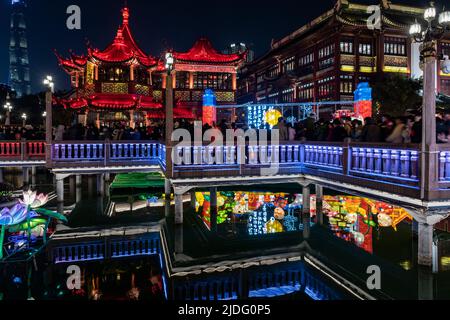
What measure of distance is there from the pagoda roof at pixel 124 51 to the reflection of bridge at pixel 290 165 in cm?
979

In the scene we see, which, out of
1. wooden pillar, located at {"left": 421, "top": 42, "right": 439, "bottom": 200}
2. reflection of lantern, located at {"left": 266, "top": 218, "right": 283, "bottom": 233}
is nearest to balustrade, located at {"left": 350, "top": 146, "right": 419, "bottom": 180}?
wooden pillar, located at {"left": 421, "top": 42, "right": 439, "bottom": 200}

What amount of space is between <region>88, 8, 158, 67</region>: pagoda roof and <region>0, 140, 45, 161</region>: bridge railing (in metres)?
9.62

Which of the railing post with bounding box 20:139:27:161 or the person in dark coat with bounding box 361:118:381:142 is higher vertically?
the person in dark coat with bounding box 361:118:381:142

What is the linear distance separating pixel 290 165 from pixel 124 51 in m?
17.5

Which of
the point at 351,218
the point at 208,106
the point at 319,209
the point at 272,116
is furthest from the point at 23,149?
the point at 272,116

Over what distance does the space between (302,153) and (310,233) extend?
7.35 ft

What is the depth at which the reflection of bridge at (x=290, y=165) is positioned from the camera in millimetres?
6305

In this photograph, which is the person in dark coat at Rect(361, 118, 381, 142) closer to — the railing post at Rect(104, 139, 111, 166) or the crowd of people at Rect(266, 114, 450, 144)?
the crowd of people at Rect(266, 114, 450, 144)

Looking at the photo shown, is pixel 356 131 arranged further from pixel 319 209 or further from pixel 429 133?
pixel 429 133

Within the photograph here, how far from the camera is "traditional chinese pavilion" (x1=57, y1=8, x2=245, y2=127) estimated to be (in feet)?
76.7

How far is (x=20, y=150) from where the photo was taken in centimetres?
1508

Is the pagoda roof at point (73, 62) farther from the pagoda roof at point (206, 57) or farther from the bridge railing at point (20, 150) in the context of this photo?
the bridge railing at point (20, 150)

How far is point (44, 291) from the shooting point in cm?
604

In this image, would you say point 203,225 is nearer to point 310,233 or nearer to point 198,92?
point 310,233
